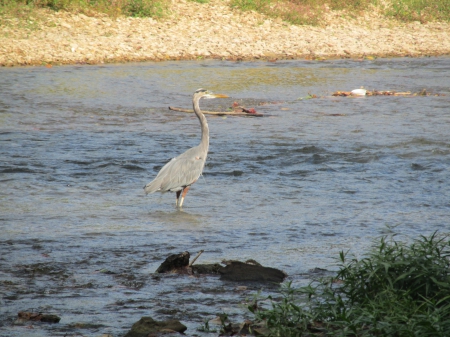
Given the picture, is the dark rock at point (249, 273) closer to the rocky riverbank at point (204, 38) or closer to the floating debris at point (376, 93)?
the floating debris at point (376, 93)

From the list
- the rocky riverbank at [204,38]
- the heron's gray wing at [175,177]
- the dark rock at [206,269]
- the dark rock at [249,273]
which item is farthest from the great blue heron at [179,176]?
the rocky riverbank at [204,38]

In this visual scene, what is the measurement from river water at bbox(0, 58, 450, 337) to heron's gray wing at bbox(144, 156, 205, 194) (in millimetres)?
251

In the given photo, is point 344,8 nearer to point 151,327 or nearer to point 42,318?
point 42,318

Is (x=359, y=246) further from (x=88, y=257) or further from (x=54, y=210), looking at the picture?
(x=54, y=210)

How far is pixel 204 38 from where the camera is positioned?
84.7 feet

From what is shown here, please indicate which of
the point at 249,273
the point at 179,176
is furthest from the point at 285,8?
the point at 249,273

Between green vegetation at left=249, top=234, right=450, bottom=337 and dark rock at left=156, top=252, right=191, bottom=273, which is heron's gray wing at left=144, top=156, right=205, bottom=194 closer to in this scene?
dark rock at left=156, top=252, right=191, bottom=273

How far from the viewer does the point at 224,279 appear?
5.75 meters

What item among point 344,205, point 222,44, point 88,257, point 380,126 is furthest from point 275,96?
point 88,257

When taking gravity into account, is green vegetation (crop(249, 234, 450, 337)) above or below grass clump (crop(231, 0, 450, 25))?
below

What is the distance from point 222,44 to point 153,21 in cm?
276

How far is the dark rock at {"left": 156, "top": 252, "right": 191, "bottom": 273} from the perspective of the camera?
5.82 metres

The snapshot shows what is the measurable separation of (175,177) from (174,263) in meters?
3.05

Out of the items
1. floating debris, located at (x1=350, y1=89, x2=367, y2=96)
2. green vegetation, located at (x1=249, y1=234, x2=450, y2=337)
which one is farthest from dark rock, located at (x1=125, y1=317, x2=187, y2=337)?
floating debris, located at (x1=350, y1=89, x2=367, y2=96)
